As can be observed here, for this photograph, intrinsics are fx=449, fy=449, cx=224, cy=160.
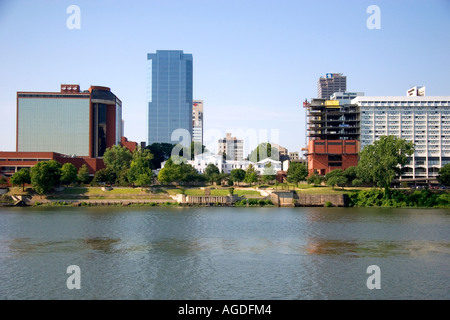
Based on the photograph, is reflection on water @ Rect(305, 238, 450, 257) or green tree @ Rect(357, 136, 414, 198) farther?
green tree @ Rect(357, 136, 414, 198)

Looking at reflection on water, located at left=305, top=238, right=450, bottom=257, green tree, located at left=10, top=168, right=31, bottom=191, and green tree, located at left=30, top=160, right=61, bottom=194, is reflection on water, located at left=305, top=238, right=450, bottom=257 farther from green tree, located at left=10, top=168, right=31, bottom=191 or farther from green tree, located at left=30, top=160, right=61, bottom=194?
green tree, located at left=10, top=168, right=31, bottom=191

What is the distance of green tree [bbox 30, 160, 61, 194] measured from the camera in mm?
96750

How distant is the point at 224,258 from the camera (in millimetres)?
38719

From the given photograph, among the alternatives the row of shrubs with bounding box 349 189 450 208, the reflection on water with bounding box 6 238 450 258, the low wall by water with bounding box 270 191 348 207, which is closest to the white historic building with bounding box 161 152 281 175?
the low wall by water with bounding box 270 191 348 207

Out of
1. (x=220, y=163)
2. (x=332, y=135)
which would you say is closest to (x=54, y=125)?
(x=220, y=163)

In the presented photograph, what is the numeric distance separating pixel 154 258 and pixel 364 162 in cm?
7233

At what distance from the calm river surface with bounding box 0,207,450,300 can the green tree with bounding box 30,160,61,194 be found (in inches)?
1362

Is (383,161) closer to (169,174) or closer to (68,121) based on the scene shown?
(169,174)

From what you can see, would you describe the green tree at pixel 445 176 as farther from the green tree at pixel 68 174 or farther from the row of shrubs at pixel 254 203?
the green tree at pixel 68 174

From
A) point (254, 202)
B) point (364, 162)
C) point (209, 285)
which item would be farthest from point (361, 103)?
point (209, 285)

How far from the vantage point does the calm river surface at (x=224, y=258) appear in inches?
1165

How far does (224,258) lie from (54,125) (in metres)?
126

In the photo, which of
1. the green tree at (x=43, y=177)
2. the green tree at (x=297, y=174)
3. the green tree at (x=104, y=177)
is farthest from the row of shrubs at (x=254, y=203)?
the green tree at (x=43, y=177)

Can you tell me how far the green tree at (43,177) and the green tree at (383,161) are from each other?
68861mm
